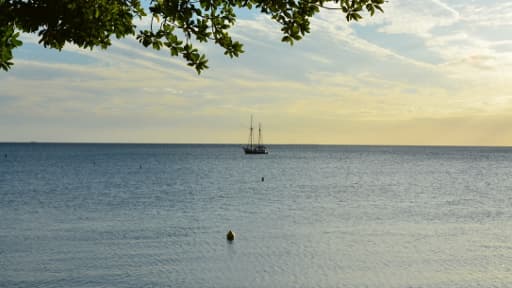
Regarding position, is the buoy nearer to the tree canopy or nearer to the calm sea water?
the calm sea water

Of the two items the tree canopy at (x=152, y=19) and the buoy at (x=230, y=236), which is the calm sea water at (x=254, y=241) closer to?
the buoy at (x=230, y=236)

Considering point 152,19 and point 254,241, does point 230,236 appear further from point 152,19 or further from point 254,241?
point 152,19

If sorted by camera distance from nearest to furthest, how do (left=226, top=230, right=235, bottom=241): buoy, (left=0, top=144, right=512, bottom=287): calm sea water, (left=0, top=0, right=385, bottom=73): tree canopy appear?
(left=0, top=0, right=385, bottom=73): tree canopy < (left=0, top=144, right=512, bottom=287): calm sea water < (left=226, top=230, right=235, bottom=241): buoy

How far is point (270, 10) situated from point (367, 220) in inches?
1500

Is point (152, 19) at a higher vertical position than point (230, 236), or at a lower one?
higher

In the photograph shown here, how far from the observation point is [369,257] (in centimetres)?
3009

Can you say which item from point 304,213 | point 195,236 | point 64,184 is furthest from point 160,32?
point 64,184

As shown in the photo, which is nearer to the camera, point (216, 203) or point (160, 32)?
point (160, 32)

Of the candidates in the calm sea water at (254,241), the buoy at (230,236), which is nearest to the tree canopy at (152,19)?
the calm sea water at (254,241)

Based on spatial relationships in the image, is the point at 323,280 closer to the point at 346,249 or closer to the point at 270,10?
the point at 346,249

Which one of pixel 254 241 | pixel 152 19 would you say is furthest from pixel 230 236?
pixel 152 19

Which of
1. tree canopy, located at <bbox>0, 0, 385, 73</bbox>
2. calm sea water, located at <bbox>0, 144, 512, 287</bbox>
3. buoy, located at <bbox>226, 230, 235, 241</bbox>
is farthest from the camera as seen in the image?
buoy, located at <bbox>226, 230, 235, 241</bbox>

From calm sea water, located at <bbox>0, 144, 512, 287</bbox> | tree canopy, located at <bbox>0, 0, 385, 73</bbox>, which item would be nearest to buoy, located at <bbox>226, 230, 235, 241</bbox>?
calm sea water, located at <bbox>0, 144, 512, 287</bbox>

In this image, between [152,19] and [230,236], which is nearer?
[152,19]
